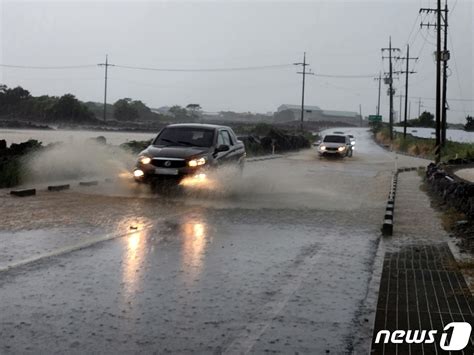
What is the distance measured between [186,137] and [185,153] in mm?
1170

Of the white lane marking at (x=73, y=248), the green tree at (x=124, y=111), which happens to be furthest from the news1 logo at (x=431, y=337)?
the green tree at (x=124, y=111)

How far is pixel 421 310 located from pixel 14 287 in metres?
3.78

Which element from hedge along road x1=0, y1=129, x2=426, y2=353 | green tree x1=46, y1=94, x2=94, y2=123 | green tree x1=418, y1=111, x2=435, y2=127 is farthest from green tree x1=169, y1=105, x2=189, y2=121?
hedge along road x1=0, y1=129, x2=426, y2=353

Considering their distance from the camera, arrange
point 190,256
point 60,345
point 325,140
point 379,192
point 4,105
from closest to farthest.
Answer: point 60,345
point 190,256
point 379,192
point 325,140
point 4,105

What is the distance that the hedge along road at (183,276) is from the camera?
4477 mm

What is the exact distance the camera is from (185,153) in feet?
43.3

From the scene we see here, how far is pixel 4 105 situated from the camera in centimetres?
7219

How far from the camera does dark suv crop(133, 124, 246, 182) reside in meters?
13.0

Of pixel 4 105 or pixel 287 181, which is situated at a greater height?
pixel 4 105

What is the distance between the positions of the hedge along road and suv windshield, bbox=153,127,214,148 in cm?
218

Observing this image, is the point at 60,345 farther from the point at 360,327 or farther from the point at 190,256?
the point at 190,256

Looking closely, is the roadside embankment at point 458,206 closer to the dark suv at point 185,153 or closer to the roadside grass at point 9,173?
the dark suv at point 185,153

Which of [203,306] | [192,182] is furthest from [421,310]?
[192,182]

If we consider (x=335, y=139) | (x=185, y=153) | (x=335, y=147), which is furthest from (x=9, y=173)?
(x=335, y=139)
